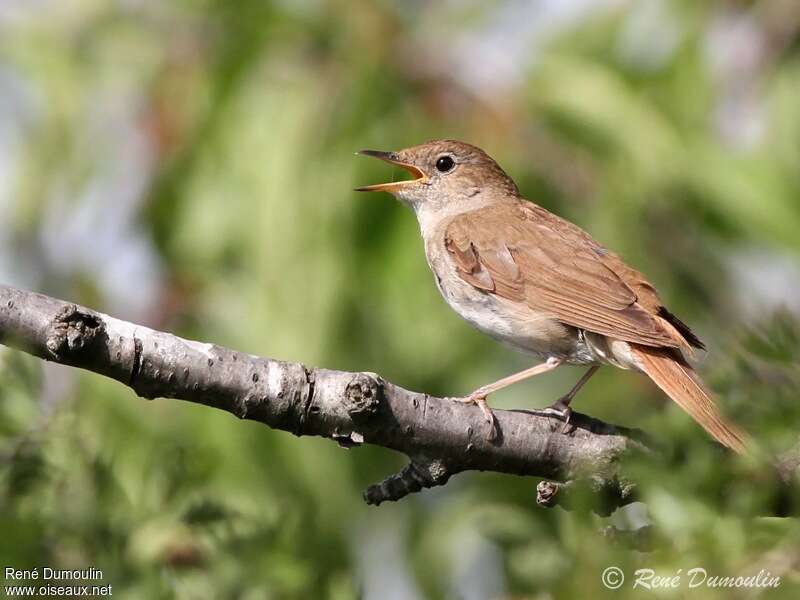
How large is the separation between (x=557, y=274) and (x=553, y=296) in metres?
0.15

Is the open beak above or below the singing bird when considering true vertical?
above

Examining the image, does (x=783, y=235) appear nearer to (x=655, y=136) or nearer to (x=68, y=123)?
(x=655, y=136)

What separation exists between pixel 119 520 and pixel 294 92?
2386mm

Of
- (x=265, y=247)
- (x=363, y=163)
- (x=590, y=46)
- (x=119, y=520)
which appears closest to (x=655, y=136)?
(x=590, y=46)

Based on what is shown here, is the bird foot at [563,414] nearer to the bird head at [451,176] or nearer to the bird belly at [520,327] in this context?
the bird belly at [520,327]

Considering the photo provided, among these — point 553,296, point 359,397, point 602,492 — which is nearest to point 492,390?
point 553,296

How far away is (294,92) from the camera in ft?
15.5

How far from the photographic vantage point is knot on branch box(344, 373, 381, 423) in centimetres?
288

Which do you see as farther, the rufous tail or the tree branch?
the rufous tail

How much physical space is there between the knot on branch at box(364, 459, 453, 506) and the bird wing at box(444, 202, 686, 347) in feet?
4.52

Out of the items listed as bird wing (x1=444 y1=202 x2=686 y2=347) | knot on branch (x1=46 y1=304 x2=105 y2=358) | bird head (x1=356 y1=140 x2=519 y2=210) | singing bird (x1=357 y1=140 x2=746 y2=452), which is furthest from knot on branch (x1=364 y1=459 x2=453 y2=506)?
bird head (x1=356 y1=140 x2=519 y2=210)

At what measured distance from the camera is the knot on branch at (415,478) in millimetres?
3211

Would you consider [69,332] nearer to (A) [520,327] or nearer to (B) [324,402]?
(B) [324,402]

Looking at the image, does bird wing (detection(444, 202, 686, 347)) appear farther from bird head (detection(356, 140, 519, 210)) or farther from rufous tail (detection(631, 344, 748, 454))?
bird head (detection(356, 140, 519, 210))
